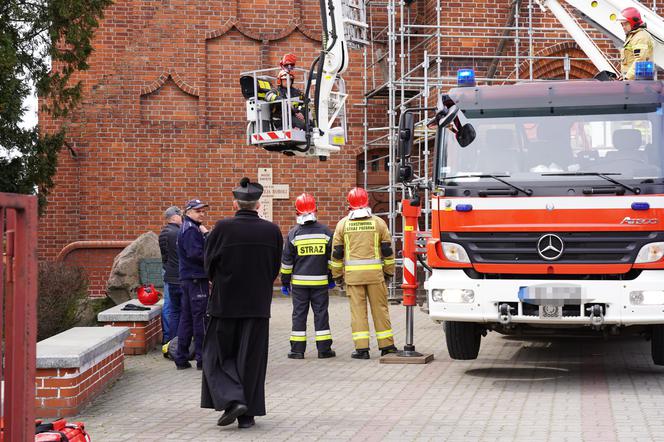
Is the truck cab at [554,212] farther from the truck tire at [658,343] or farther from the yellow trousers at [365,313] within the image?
the yellow trousers at [365,313]

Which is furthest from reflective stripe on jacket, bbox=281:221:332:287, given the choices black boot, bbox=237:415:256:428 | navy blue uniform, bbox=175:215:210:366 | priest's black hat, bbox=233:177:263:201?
black boot, bbox=237:415:256:428

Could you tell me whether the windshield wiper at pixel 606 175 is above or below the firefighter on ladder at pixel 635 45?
below

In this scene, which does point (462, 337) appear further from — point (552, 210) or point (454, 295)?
point (552, 210)

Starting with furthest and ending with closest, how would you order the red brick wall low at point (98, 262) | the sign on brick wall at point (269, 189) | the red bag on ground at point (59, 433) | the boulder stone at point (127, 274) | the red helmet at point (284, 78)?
the sign on brick wall at point (269, 189), the red brick wall low at point (98, 262), the red helmet at point (284, 78), the boulder stone at point (127, 274), the red bag on ground at point (59, 433)

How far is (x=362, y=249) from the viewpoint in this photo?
1193 centimetres

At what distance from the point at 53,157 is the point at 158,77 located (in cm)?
614

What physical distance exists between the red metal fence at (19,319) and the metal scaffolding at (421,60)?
15.7 metres

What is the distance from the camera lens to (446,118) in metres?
10.3

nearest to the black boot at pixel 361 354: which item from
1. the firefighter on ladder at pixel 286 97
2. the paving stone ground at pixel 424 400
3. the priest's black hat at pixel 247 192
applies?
the paving stone ground at pixel 424 400

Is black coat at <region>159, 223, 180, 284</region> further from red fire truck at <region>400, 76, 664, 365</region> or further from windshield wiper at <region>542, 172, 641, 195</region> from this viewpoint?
windshield wiper at <region>542, 172, 641, 195</region>

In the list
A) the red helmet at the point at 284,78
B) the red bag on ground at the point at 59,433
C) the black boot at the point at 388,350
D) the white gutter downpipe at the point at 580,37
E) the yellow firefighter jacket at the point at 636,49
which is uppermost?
the white gutter downpipe at the point at 580,37

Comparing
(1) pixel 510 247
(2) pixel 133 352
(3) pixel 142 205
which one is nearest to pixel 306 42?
(3) pixel 142 205

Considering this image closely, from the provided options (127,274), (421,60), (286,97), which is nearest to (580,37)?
(421,60)

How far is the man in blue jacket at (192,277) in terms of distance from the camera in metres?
11.0
